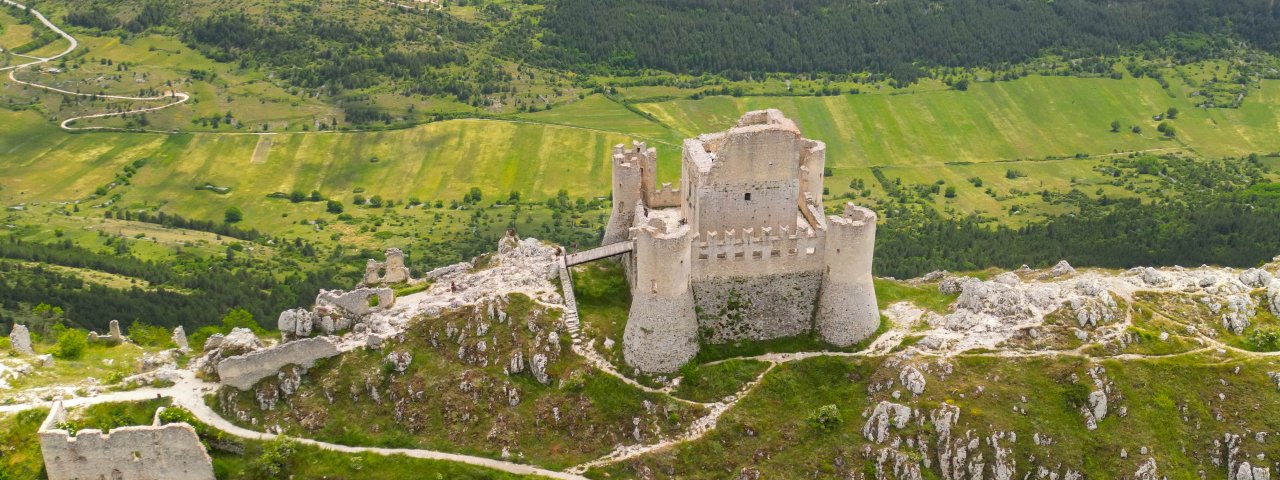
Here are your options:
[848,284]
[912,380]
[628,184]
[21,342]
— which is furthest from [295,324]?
[912,380]

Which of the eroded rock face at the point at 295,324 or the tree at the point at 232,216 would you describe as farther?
the tree at the point at 232,216

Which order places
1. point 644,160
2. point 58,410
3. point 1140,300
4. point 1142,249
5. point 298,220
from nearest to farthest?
point 58,410
point 1140,300
point 644,160
point 1142,249
point 298,220

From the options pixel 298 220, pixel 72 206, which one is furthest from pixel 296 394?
A: pixel 72 206

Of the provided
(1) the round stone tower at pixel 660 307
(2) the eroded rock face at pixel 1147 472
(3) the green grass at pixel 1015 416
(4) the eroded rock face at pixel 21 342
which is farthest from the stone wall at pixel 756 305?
(4) the eroded rock face at pixel 21 342

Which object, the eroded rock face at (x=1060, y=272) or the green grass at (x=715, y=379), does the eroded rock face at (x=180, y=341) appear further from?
the eroded rock face at (x=1060, y=272)

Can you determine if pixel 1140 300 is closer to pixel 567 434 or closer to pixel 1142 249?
pixel 567 434

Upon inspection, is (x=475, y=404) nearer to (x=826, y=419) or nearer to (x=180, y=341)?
(x=826, y=419)
